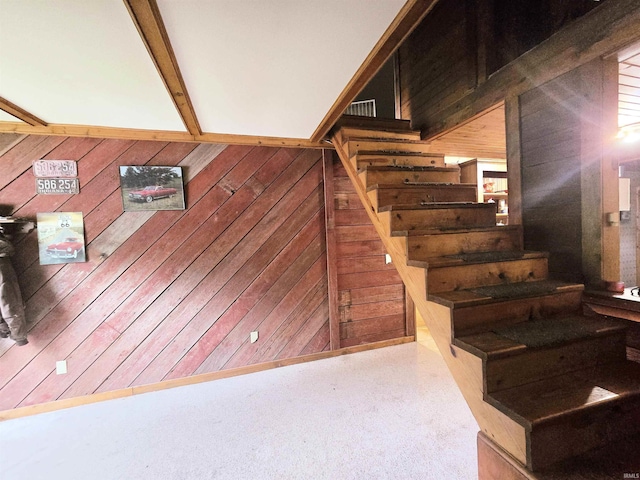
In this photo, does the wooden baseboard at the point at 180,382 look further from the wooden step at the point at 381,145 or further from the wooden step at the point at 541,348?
the wooden step at the point at 381,145

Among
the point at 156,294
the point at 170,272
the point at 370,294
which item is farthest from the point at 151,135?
the point at 370,294

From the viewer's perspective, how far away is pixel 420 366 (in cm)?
Result: 253

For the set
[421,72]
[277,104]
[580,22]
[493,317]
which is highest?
[421,72]

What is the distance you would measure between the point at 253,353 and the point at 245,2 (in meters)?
2.64

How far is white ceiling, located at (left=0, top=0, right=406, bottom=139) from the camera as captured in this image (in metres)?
1.08

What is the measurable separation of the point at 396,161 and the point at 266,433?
7.44 feet

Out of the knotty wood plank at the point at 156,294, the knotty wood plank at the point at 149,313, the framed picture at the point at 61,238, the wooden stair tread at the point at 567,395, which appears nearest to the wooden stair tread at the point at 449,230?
the wooden stair tread at the point at 567,395

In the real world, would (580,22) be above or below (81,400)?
above

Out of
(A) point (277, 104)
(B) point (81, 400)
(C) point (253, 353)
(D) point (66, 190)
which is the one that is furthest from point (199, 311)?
(A) point (277, 104)

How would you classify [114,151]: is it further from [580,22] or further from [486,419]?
[580,22]

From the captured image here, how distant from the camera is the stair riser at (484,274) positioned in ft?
4.59

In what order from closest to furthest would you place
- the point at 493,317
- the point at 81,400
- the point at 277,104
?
1. the point at 493,317
2. the point at 277,104
3. the point at 81,400

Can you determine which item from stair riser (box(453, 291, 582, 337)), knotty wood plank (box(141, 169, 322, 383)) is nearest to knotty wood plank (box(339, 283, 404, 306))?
knotty wood plank (box(141, 169, 322, 383))

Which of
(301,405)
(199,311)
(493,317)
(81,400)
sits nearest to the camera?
(493,317)
